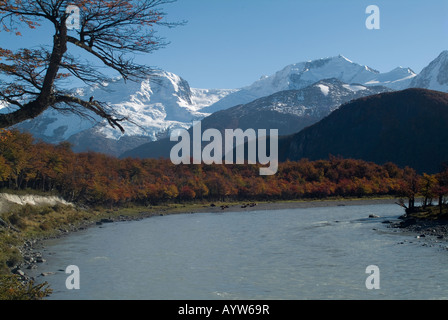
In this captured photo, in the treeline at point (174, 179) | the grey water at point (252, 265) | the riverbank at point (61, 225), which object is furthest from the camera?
the treeline at point (174, 179)

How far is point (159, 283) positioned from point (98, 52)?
17921 mm

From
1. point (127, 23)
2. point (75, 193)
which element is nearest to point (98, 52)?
point (127, 23)

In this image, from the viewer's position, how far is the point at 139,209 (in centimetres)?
9406

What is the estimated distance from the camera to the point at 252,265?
3005cm

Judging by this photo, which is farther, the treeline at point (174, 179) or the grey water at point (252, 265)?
the treeline at point (174, 179)

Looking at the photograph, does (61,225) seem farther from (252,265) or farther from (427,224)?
(427,224)

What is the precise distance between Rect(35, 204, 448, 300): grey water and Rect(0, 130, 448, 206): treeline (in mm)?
26007

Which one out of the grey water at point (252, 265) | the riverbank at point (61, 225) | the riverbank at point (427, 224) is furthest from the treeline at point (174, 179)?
the grey water at point (252, 265)

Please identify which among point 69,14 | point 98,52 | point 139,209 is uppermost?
point 69,14

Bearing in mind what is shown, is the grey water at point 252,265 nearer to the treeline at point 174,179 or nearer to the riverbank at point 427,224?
the riverbank at point 427,224

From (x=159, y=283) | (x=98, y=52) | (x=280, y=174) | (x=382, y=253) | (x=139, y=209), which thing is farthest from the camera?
(x=280, y=174)

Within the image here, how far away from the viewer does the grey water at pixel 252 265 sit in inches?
894

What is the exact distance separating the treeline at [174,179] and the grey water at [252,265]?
85.3ft

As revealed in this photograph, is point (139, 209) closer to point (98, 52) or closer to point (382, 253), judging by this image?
point (382, 253)
